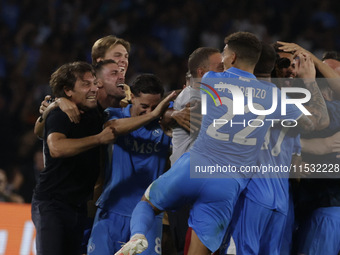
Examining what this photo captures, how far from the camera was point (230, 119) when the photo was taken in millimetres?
4789

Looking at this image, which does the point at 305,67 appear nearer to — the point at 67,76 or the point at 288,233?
the point at 288,233

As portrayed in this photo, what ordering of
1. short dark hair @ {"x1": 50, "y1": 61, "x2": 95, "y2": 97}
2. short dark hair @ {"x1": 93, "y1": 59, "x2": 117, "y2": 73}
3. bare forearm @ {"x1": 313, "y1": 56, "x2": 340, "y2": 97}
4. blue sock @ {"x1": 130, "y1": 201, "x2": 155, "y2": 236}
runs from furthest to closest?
short dark hair @ {"x1": 93, "y1": 59, "x2": 117, "y2": 73} < bare forearm @ {"x1": 313, "y1": 56, "x2": 340, "y2": 97} < short dark hair @ {"x1": 50, "y1": 61, "x2": 95, "y2": 97} < blue sock @ {"x1": 130, "y1": 201, "x2": 155, "y2": 236}

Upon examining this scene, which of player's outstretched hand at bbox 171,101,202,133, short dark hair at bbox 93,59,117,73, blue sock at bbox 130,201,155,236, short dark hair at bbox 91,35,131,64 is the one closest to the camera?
blue sock at bbox 130,201,155,236

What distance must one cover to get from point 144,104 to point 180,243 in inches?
55.1

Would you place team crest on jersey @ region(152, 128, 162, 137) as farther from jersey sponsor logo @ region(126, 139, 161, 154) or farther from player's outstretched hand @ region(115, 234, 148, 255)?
player's outstretched hand @ region(115, 234, 148, 255)

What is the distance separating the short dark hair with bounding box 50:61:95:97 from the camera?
5211 mm

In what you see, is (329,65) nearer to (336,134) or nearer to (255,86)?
(336,134)

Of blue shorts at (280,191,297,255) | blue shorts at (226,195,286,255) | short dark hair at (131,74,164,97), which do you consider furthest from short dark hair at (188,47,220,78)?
blue shorts at (280,191,297,255)

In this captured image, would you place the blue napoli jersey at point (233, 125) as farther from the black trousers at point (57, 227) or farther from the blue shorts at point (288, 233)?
the black trousers at point (57, 227)

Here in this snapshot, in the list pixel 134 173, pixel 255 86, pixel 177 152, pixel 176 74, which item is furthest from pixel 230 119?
pixel 176 74

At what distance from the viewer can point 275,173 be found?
495 centimetres

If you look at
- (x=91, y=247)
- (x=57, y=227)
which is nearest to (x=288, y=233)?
(x=91, y=247)

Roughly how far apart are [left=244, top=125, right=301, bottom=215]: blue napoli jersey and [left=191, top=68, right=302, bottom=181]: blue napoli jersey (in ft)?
0.39

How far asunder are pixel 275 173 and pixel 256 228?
472 mm
